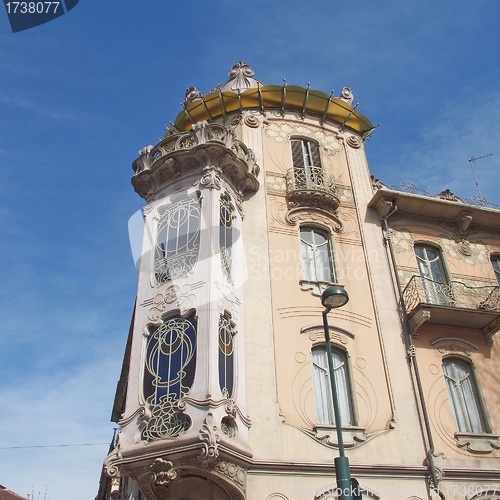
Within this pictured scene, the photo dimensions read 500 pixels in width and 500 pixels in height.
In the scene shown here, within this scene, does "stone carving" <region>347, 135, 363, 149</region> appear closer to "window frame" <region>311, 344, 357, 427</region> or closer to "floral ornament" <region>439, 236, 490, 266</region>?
"floral ornament" <region>439, 236, 490, 266</region>

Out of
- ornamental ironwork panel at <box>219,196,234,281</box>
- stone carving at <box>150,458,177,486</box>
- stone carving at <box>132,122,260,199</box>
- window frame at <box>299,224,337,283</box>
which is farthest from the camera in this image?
window frame at <box>299,224,337,283</box>

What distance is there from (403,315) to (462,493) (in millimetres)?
4867

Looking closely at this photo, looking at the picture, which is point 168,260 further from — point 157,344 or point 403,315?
point 403,315

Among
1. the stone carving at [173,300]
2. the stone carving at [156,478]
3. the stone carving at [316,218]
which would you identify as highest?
the stone carving at [316,218]

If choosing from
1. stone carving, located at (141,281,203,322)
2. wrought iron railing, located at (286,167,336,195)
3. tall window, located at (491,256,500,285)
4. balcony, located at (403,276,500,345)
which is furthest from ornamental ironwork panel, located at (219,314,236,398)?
tall window, located at (491,256,500,285)

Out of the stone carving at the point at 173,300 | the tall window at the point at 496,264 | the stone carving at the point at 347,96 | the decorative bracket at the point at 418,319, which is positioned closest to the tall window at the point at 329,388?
the decorative bracket at the point at 418,319

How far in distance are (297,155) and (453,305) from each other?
7.34 meters

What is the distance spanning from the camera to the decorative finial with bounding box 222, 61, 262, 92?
2273 cm

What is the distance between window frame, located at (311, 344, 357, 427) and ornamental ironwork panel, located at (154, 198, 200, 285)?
4205 mm

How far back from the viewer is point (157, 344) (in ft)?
43.6

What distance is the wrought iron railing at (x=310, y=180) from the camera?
17.8 metres

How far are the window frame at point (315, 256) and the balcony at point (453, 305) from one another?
228 cm

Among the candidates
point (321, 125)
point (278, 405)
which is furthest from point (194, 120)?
point (278, 405)

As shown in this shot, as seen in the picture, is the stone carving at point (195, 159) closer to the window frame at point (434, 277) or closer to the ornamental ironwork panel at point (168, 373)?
the ornamental ironwork panel at point (168, 373)
